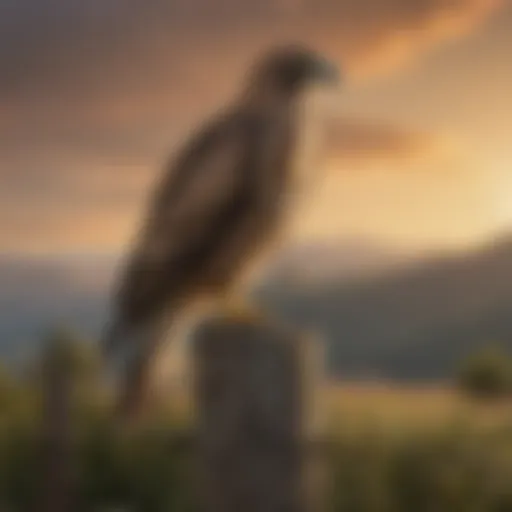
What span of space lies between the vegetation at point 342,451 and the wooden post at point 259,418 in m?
0.17

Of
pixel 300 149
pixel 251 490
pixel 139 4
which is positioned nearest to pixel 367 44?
pixel 139 4

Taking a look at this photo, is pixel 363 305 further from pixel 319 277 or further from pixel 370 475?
pixel 370 475

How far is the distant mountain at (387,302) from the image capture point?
3.93 feet

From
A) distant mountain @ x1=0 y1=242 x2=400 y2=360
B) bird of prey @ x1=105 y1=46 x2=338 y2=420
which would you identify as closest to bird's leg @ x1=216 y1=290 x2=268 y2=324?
bird of prey @ x1=105 y1=46 x2=338 y2=420

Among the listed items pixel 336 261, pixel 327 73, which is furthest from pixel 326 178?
pixel 327 73

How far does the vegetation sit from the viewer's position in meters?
0.96

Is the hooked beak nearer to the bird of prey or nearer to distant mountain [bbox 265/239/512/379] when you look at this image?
the bird of prey

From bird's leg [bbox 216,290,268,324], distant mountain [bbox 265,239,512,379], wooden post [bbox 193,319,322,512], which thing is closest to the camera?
wooden post [bbox 193,319,322,512]

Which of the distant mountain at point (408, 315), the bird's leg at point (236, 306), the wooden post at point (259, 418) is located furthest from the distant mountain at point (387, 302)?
the wooden post at point (259, 418)

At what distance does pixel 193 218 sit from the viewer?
961 millimetres

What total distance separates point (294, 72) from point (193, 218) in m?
0.16

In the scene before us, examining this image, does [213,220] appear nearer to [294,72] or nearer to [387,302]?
[294,72]

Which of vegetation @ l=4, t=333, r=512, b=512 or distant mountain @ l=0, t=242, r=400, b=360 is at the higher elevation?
distant mountain @ l=0, t=242, r=400, b=360

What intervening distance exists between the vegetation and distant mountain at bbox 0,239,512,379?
45 millimetres
